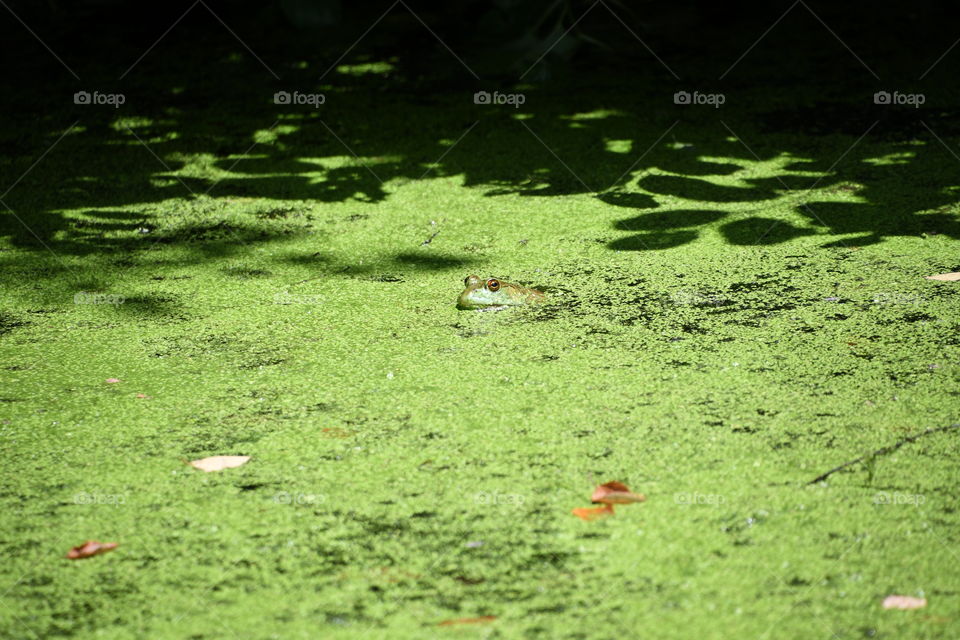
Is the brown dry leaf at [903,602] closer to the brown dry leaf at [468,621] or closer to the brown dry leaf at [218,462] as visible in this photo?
the brown dry leaf at [468,621]

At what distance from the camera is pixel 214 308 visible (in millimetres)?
2416

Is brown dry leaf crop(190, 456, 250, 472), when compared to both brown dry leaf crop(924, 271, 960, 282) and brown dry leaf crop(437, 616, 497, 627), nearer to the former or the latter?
brown dry leaf crop(437, 616, 497, 627)

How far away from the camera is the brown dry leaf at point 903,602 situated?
1237 millimetres

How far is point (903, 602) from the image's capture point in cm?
125

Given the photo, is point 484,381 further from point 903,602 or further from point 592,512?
point 903,602

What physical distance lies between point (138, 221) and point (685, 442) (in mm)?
1990

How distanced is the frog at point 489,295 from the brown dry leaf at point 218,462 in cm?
77

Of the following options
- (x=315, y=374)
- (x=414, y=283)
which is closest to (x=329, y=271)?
(x=414, y=283)

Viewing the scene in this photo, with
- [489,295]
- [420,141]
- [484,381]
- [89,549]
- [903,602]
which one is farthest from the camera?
[420,141]

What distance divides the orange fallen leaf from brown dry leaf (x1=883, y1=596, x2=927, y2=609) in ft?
3.35

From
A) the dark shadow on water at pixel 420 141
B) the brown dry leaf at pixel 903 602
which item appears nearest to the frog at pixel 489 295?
the dark shadow on water at pixel 420 141

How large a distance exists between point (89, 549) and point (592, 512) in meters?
0.71

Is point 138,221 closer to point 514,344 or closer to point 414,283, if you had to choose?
point 414,283

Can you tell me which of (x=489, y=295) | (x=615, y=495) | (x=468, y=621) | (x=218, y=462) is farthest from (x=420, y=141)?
(x=468, y=621)
